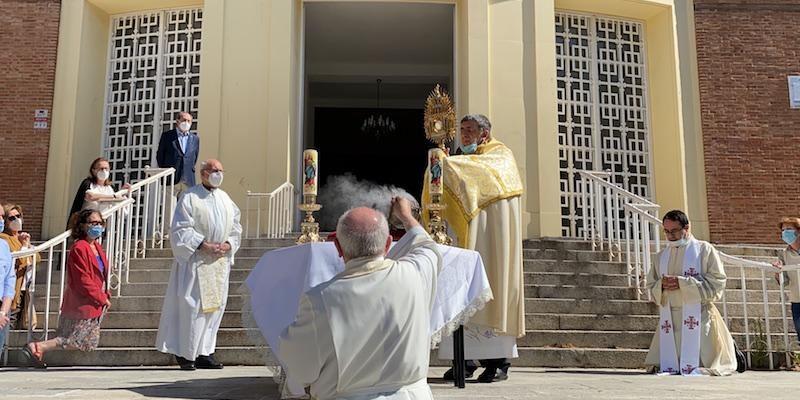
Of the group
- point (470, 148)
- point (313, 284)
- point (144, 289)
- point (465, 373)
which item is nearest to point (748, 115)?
point (470, 148)

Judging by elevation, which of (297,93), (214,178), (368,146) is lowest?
(214,178)

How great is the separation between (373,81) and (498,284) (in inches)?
492

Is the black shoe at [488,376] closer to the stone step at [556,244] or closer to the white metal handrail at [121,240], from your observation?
the white metal handrail at [121,240]

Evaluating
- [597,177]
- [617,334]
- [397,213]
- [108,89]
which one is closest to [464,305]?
[397,213]

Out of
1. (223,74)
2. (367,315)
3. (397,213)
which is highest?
(223,74)

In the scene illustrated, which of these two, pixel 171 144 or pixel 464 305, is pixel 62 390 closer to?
pixel 464 305

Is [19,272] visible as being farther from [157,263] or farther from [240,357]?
[240,357]

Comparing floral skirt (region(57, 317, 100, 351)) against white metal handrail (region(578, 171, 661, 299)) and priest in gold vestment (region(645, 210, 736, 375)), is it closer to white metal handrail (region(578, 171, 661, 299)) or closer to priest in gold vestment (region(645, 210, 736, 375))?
priest in gold vestment (region(645, 210, 736, 375))

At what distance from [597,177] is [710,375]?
14.1ft

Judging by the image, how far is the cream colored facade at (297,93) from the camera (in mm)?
11672

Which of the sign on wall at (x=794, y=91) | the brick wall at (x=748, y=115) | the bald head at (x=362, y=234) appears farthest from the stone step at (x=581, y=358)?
the sign on wall at (x=794, y=91)

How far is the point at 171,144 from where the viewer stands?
34.4ft

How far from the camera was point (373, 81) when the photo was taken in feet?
59.0

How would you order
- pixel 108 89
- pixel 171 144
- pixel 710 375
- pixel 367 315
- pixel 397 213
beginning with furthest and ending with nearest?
pixel 108 89 < pixel 171 144 < pixel 710 375 < pixel 397 213 < pixel 367 315
